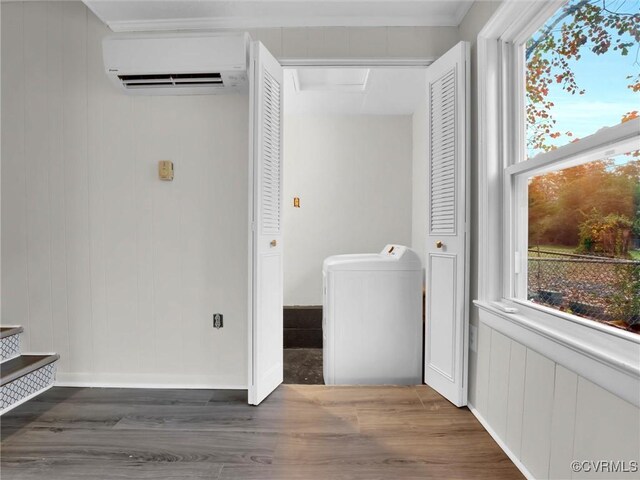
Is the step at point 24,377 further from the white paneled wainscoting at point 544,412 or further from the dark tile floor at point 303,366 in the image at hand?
→ the white paneled wainscoting at point 544,412

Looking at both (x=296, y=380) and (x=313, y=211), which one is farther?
(x=313, y=211)

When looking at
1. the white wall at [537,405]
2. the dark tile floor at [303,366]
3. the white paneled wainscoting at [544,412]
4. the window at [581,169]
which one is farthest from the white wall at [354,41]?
the dark tile floor at [303,366]

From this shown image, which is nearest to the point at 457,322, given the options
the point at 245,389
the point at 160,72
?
the point at 245,389

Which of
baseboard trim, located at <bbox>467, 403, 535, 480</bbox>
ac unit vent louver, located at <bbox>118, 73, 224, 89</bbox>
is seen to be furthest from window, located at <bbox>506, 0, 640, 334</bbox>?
ac unit vent louver, located at <bbox>118, 73, 224, 89</bbox>

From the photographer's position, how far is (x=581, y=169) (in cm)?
138

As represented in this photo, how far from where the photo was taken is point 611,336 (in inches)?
48.1

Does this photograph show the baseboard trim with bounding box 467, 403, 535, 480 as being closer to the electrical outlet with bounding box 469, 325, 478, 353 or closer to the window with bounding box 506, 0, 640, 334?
the electrical outlet with bounding box 469, 325, 478, 353

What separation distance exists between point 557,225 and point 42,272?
293 cm

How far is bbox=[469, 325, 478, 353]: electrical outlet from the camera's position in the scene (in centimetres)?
206

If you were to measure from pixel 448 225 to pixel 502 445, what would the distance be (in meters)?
1.13

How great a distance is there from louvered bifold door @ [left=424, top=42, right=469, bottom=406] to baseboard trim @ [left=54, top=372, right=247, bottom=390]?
4.35 ft

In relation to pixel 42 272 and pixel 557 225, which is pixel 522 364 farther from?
pixel 42 272

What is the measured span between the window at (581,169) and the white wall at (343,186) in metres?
2.23

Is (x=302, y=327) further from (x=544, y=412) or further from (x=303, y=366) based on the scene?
(x=544, y=412)
